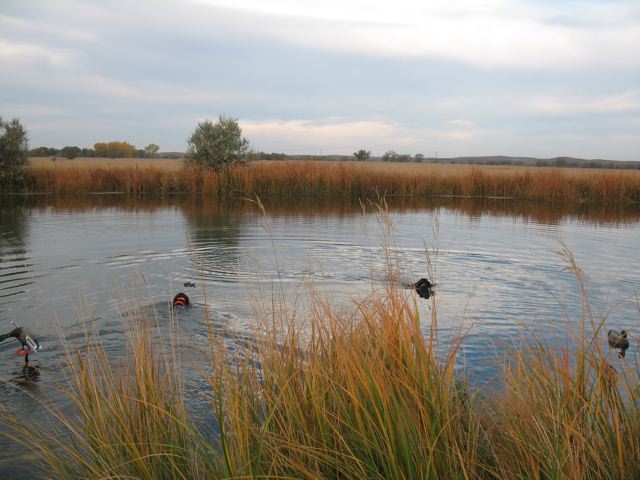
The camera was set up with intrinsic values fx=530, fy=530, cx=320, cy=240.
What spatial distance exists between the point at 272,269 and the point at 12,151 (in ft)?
82.3

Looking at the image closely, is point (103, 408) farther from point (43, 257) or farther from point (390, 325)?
point (43, 257)

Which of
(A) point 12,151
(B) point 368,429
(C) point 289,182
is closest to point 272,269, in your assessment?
(B) point 368,429

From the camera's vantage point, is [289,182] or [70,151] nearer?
[289,182]

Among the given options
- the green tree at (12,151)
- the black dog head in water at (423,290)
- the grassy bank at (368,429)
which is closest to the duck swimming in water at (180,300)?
the black dog head in water at (423,290)

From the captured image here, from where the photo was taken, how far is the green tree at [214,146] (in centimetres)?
3534

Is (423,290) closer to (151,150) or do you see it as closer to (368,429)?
(368,429)

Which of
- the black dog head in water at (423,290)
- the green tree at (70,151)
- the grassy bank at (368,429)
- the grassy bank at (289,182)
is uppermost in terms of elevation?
the green tree at (70,151)

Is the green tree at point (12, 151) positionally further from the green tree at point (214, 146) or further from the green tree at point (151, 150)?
the green tree at point (151, 150)

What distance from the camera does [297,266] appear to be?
11531 millimetres

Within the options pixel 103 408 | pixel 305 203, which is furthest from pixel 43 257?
pixel 305 203

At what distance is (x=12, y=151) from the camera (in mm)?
29531

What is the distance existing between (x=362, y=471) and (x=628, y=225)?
21214 millimetres

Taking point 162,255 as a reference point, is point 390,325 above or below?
above

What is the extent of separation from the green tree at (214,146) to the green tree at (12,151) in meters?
9.93
